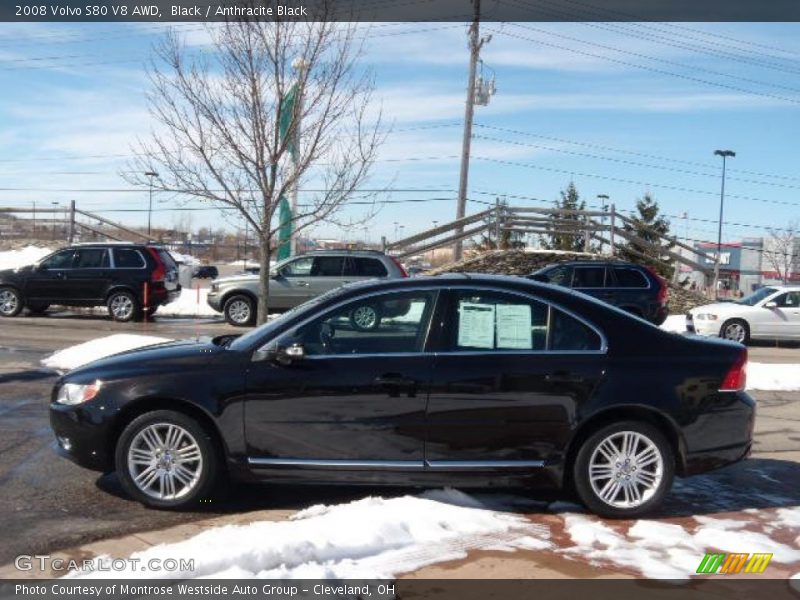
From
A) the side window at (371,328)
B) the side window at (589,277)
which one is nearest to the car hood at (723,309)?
the side window at (589,277)

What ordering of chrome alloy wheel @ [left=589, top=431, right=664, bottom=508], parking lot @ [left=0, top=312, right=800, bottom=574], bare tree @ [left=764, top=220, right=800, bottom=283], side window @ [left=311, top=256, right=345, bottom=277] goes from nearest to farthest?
1. parking lot @ [left=0, top=312, right=800, bottom=574]
2. chrome alloy wheel @ [left=589, top=431, right=664, bottom=508]
3. side window @ [left=311, top=256, right=345, bottom=277]
4. bare tree @ [left=764, top=220, right=800, bottom=283]

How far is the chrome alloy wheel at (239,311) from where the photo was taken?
2020 cm

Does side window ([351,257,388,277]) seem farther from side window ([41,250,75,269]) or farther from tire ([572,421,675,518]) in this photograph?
tire ([572,421,675,518])

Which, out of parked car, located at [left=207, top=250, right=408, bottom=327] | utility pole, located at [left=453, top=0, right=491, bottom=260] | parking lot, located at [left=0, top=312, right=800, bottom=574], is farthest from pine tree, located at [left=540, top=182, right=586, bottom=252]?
parking lot, located at [left=0, top=312, right=800, bottom=574]

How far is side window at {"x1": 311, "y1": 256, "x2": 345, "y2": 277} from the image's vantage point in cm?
1992

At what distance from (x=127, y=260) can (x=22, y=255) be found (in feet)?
44.4

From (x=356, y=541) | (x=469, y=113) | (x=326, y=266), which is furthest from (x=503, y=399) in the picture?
(x=469, y=113)

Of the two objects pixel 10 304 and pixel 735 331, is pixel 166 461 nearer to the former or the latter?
pixel 10 304

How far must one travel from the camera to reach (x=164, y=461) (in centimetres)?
563

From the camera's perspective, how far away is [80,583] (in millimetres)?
4270

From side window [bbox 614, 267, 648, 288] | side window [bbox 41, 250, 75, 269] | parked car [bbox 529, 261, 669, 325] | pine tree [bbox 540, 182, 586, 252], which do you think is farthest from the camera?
pine tree [bbox 540, 182, 586, 252]

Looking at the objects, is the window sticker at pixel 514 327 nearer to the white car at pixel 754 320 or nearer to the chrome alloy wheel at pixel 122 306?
the white car at pixel 754 320

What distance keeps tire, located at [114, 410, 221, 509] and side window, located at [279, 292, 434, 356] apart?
89 centimetres

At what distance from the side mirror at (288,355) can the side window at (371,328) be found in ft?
0.27
